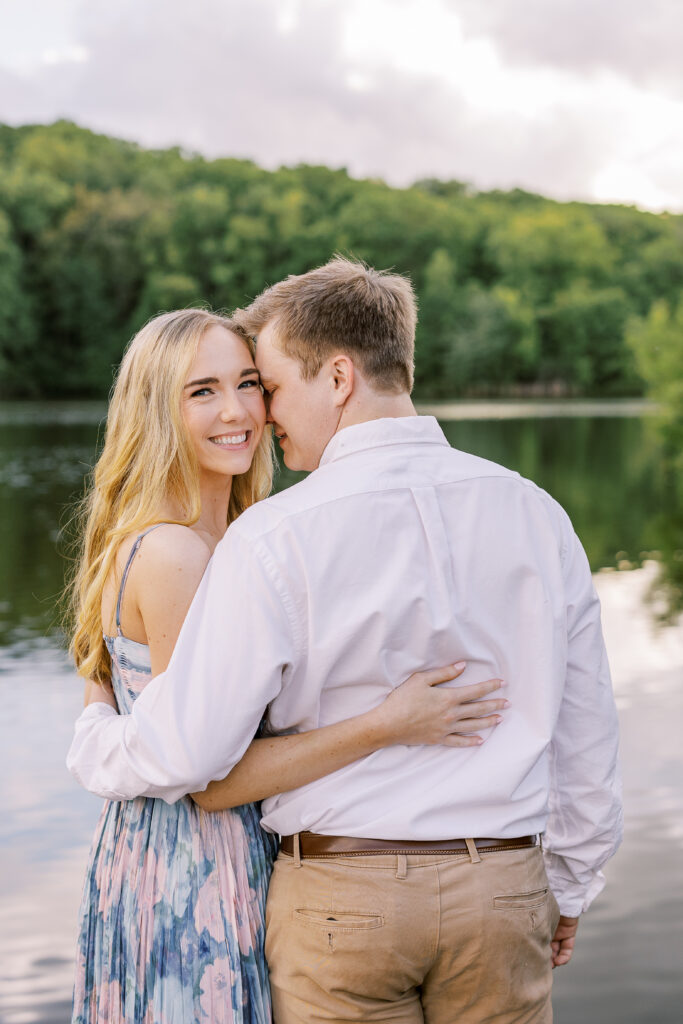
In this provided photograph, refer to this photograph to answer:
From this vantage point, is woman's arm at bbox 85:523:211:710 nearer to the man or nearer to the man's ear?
the man

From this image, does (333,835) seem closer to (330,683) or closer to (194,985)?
(330,683)

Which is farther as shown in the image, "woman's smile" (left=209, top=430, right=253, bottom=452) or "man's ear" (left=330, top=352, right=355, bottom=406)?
"woman's smile" (left=209, top=430, right=253, bottom=452)

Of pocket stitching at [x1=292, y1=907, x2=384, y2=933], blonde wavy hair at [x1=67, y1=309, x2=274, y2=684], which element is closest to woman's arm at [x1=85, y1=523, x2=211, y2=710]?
blonde wavy hair at [x1=67, y1=309, x2=274, y2=684]

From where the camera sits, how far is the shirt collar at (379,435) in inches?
76.0

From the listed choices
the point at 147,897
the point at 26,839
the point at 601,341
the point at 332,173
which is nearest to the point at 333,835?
the point at 147,897

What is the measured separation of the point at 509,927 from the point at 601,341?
75830 millimetres

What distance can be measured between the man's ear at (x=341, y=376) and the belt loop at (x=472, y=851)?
77 centimetres

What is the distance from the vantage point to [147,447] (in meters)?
2.35

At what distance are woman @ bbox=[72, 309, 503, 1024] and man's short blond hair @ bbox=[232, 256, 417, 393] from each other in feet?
1.07

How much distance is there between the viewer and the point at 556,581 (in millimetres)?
1927

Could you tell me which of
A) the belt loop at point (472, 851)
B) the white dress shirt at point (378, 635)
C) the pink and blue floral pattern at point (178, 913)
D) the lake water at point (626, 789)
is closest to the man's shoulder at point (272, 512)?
the white dress shirt at point (378, 635)

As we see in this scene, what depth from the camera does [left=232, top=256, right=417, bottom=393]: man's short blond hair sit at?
197 cm

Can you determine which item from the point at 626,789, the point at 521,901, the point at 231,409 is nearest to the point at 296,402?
the point at 231,409

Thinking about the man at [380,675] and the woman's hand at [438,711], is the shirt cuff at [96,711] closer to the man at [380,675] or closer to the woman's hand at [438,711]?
the man at [380,675]
